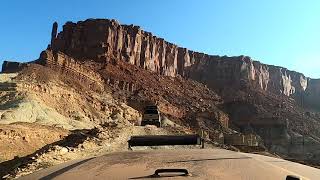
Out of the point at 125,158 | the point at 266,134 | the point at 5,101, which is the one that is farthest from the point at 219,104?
the point at 125,158

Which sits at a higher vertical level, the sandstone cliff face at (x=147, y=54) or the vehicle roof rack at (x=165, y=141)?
the sandstone cliff face at (x=147, y=54)

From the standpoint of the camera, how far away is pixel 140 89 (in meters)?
120

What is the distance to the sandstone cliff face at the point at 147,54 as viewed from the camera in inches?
5128

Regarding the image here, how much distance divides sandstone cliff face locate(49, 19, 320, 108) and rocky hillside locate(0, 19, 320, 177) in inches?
10.4

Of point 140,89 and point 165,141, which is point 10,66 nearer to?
point 140,89

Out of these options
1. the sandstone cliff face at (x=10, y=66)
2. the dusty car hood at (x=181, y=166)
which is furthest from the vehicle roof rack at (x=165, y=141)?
the sandstone cliff face at (x=10, y=66)

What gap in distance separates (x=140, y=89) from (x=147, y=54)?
38014 millimetres

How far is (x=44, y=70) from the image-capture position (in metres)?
79.9

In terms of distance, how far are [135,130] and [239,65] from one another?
5772 inches

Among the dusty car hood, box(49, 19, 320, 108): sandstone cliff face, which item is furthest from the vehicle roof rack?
box(49, 19, 320, 108): sandstone cliff face

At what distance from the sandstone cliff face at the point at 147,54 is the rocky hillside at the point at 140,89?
0.27 meters

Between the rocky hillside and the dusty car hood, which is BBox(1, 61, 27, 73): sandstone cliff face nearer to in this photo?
the rocky hillside

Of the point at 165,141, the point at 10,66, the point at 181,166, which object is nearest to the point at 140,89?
the point at 10,66

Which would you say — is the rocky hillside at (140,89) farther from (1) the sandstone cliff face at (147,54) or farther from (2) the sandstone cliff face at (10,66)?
(2) the sandstone cliff face at (10,66)
